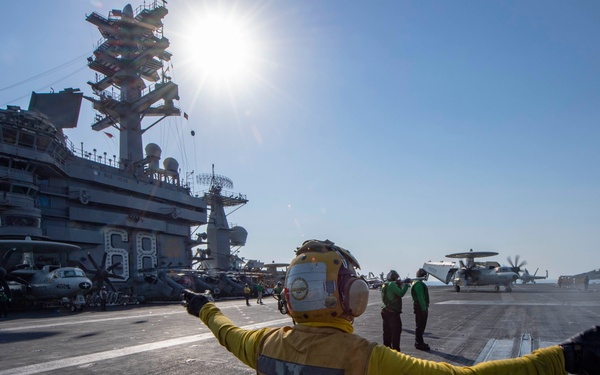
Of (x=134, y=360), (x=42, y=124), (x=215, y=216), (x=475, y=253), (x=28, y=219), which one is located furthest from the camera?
(x=215, y=216)

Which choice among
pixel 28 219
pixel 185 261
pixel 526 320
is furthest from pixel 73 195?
pixel 526 320

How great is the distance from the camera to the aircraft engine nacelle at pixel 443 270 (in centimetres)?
4559

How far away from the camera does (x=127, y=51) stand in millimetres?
48938

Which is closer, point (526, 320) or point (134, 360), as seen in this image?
point (134, 360)

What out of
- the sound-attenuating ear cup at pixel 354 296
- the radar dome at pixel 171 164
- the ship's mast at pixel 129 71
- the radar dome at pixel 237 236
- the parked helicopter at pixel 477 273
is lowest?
the parked helicopter at pixel 477 273

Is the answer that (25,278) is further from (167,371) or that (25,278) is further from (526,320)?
(526,320)

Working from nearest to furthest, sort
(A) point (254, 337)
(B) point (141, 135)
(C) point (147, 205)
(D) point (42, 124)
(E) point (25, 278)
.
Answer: (A) point (254, 337) → (E) point (25, 278) → (D) point (42, 124) → (C) point (147, 205) → (B) point (141, 135)

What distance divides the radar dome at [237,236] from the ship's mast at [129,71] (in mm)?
20818

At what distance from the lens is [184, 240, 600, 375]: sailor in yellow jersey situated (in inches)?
82.1

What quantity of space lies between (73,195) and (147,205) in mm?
8758

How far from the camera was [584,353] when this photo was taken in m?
2.07

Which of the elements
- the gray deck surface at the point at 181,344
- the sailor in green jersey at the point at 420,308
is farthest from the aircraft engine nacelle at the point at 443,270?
the sailor in green jersey at the point at 420,308

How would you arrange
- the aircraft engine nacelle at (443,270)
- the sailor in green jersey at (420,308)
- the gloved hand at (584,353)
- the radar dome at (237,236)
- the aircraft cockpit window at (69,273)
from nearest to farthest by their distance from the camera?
the gloved hand at (584,353)
the sailor in green jersey at (420,308)
the aircraft cockpit window at (69,273)
the aircraft engine nacelle at (443,270)
the radar dome at (237,236)

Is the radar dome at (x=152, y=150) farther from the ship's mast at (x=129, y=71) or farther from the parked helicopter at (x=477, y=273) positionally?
the parked helicopter at (x=477, y=273)
